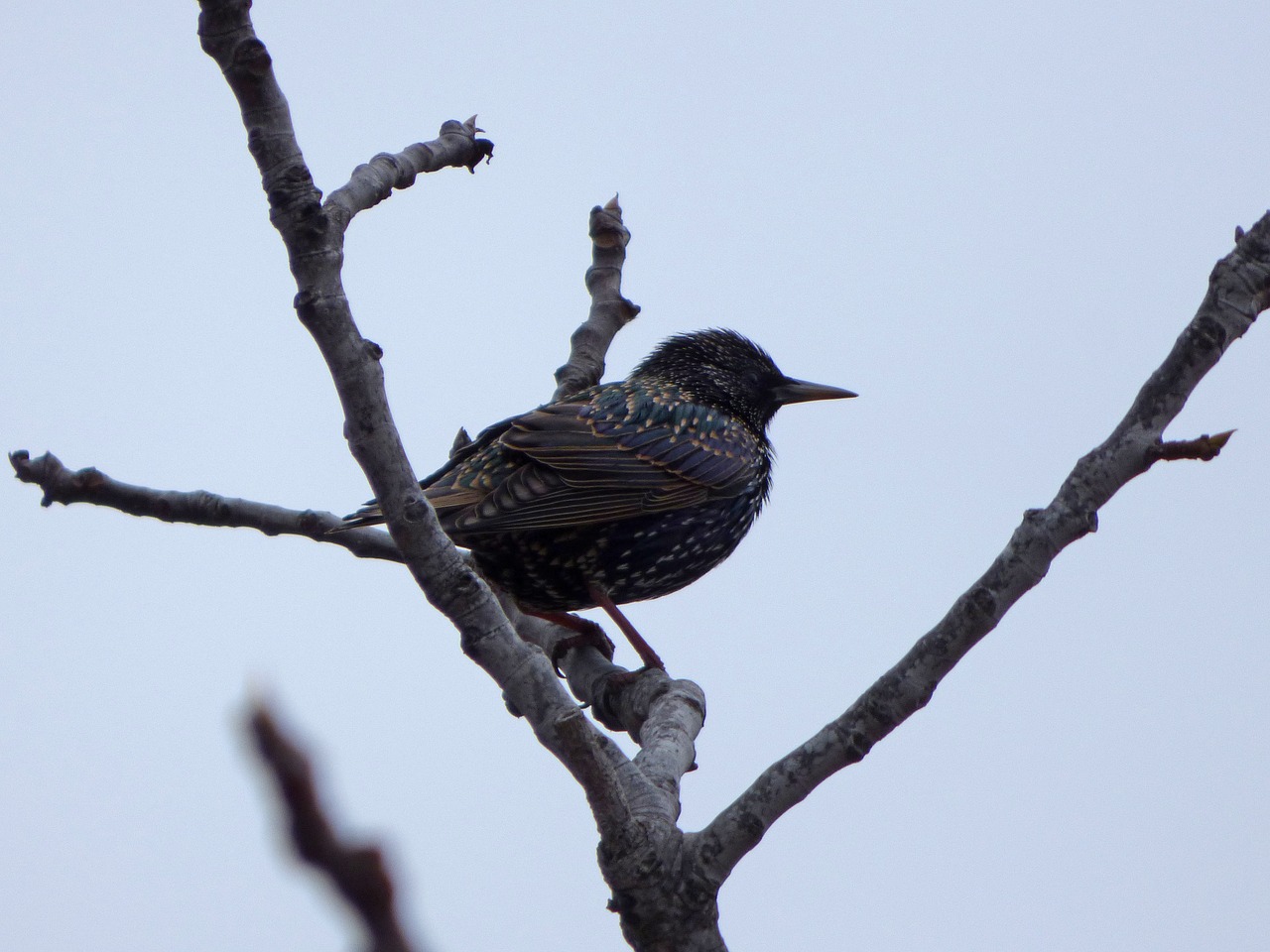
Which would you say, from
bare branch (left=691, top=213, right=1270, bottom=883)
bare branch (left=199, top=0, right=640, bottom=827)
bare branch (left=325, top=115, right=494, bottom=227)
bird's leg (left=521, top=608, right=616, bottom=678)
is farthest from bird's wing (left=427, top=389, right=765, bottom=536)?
bare branch (left=691, top=213, right=1270, bottom=883)

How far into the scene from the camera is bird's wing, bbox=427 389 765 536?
4.88m

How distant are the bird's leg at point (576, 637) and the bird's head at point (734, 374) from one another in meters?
1.42

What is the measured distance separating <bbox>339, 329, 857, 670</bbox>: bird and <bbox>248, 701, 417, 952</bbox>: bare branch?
3.68 metres

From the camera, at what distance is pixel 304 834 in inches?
30.1

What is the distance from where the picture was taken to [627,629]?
5.04 meters

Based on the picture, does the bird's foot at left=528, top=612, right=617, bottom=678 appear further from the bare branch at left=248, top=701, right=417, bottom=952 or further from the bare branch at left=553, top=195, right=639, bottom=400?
the bare branch at left=248, top=701, right=417, bottom=952

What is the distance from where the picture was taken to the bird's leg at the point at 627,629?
4941 mm

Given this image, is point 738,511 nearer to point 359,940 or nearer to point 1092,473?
point 1092,473

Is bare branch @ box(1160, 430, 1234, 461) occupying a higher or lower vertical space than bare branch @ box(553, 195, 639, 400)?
lower

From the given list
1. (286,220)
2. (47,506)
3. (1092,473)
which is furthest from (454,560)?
(47,506)

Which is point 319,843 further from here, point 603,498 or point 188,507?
point 603,498

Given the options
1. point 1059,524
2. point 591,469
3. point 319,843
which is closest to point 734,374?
point 591,469

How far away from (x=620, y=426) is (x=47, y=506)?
7.63ft

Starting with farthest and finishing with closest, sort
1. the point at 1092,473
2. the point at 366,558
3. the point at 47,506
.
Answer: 1. the point at 366,558
2. the point at 47,506
3. the point at 1092,473
